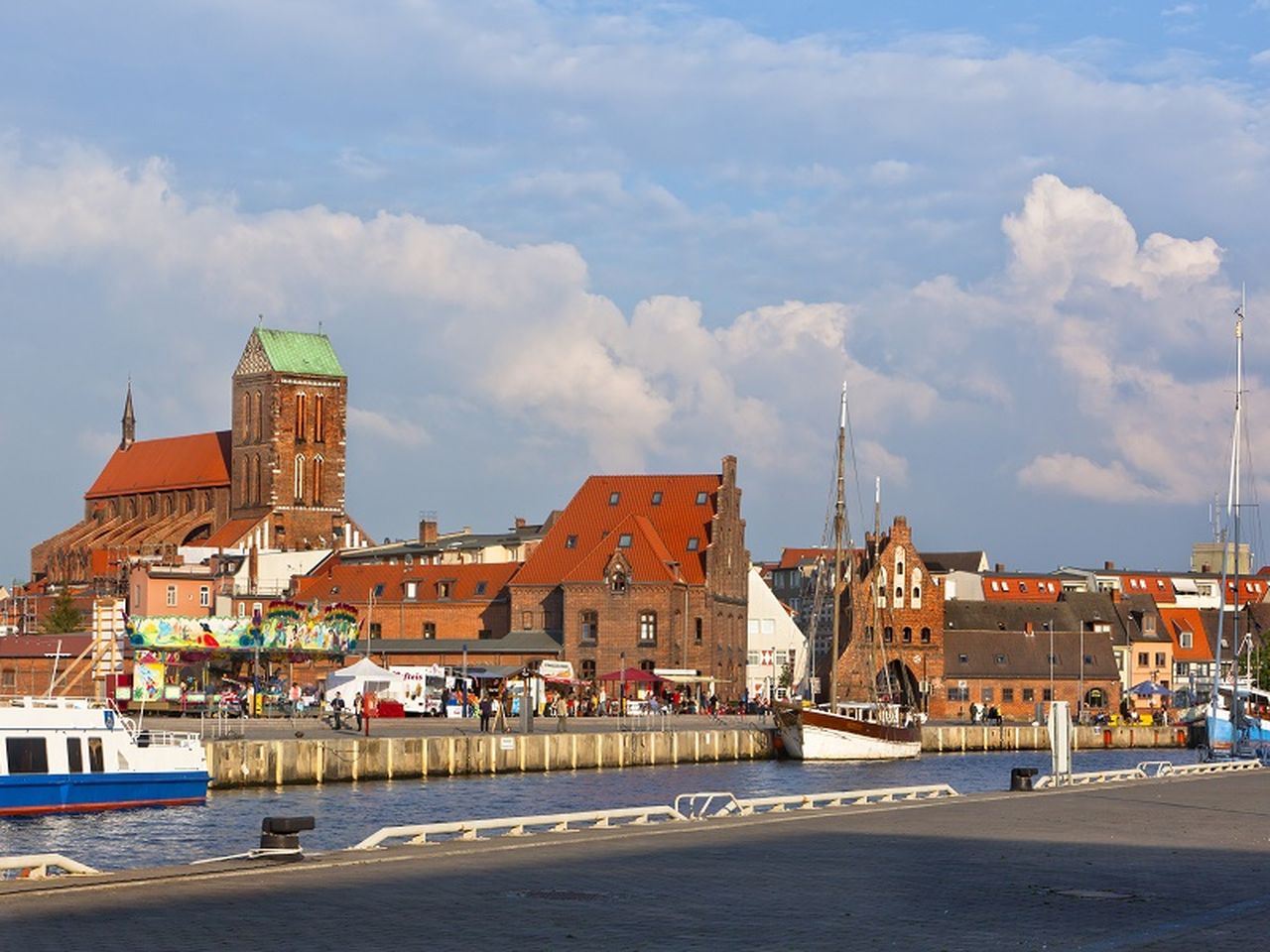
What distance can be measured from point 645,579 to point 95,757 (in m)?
73.0

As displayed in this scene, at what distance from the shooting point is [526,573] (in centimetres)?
13288

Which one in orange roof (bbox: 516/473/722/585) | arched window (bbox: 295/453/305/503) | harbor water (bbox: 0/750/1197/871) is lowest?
harbor water (bbox: 0/750/1197/871)

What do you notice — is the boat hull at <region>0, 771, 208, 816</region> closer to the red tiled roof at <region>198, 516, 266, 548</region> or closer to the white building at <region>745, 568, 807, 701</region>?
the white building at <region>745, 568, 807, 701</region>

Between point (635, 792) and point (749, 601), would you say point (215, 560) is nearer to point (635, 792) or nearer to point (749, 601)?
point (749, 601)

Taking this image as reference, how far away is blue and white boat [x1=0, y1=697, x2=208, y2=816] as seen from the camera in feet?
175

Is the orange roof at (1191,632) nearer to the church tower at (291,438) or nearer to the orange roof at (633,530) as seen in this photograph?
the orange roof at (633,530)

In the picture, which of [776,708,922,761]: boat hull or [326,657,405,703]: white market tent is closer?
[776,708,922,761]: boat hull

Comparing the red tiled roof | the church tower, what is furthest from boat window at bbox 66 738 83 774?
the church tower

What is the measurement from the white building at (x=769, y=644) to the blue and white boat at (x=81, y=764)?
302ft

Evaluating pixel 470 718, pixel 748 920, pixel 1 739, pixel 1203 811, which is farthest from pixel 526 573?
pixel 748 920

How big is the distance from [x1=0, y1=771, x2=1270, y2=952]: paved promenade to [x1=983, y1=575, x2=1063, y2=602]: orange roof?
159 meters

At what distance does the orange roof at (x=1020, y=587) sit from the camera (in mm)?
193250

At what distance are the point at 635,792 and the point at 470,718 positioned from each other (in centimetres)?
3627

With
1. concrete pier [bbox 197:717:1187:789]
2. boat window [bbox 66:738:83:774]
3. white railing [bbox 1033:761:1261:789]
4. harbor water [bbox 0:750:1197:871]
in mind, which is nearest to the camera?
harbor water [bbox 0:750:1197:871]
